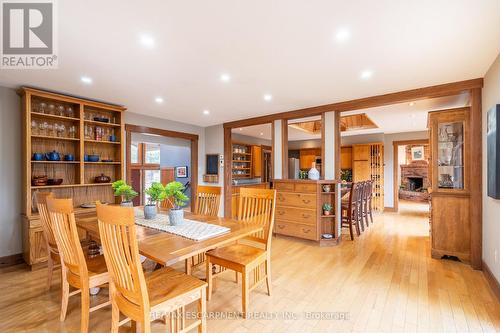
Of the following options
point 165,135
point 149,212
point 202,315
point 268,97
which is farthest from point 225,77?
point 165,135

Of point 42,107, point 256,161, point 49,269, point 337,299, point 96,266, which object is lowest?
point 337,299

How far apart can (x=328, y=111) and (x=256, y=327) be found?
355cm

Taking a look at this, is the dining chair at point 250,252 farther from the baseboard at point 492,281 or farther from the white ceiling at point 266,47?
the baseboard at point 492,281

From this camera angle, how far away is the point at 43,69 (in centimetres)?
275

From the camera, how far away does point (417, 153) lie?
10.1 metres

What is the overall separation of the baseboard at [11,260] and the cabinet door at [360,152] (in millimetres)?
7959

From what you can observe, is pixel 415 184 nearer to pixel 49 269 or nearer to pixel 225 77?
pixel 225 77

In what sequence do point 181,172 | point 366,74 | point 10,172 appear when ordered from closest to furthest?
1. point 366,74
2. point 10,172
3. point 181,172

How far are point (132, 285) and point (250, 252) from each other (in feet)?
3.90

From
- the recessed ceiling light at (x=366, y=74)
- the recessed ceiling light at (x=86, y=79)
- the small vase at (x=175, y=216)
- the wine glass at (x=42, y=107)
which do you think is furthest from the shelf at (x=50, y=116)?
the recessed ceiling light at (x=366, y=74)

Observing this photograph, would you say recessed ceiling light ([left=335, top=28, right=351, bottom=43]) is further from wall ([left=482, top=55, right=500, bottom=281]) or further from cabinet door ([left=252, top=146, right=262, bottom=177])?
cabinet door ([left=252, top=146, right=262, bottom=177])

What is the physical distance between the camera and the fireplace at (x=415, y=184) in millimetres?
10334

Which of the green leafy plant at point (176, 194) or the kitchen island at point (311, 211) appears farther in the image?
the kitchen island at point (311, 211)

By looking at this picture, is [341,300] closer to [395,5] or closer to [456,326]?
[456,326]
